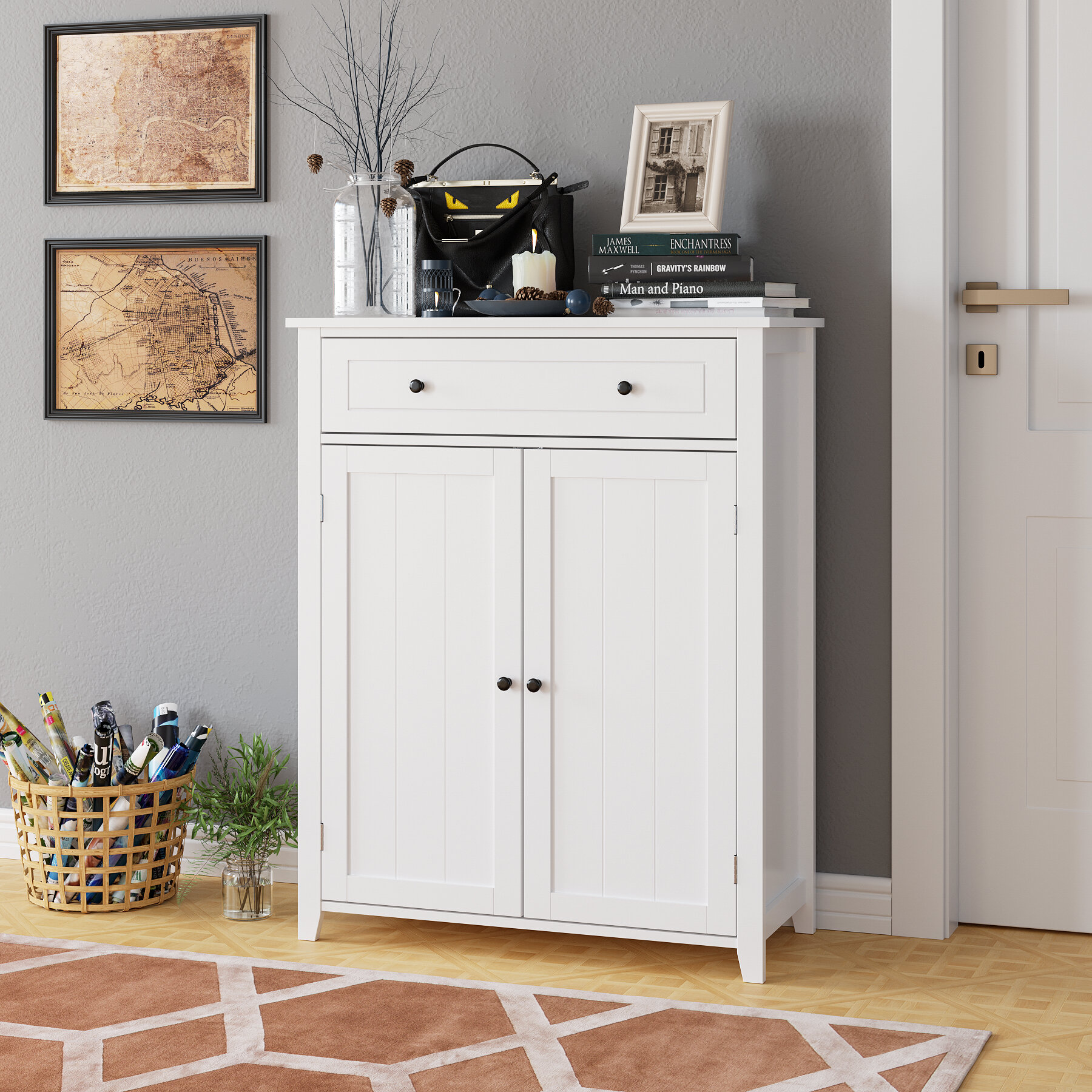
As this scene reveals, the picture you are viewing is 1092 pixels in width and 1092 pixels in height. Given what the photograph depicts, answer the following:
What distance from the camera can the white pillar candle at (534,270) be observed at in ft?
8.70

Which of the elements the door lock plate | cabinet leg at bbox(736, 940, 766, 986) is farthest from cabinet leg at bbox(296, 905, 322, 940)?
the door lock plate

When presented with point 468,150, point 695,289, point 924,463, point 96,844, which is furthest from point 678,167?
point 96,844

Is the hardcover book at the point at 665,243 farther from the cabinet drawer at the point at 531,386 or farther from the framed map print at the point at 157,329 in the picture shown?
the framed map print at the point at 157,329

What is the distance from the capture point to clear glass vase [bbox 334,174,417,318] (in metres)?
2.69

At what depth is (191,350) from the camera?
306cm

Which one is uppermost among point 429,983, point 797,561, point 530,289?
point 530,289

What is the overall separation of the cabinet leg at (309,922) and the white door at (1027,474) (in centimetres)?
124

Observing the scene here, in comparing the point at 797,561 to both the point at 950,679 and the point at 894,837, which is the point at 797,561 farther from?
the point at 894,837

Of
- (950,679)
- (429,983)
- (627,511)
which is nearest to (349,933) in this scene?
(429,983)

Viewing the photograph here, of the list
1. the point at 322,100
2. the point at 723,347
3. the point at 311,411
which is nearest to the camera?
the point at 723,347

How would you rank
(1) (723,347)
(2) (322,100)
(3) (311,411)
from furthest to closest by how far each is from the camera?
(2) (322,100) < (3) (311,411) < (1) (723,347)

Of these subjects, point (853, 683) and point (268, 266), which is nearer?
point (853, 683)

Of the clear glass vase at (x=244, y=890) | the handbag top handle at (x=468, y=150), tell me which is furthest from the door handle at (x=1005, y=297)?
the clear glass vase at (x=244, y=890)

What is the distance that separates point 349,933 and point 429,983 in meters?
0.32
